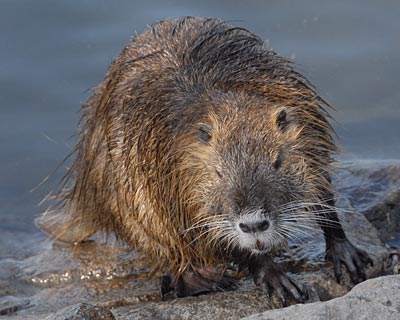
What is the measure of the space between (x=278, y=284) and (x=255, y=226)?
2.15 feet

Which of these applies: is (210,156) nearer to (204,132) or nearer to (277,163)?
(204,132)

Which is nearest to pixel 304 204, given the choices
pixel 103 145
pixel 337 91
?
pixel 103 145

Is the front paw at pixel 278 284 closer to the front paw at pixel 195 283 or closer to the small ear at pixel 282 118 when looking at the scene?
the front paw at pixel 195 283

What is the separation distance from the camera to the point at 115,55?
792 centimetres

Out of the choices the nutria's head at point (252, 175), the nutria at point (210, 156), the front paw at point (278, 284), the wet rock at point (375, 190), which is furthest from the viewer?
the wet rock at point (375, 190)

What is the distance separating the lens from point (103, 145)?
18.1 ft

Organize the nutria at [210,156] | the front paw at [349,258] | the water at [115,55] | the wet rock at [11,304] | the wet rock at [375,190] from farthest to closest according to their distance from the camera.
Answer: the water at [115,55] → the wet rock at [375,190] → the wet rock at [11,304] → the front paw at [349,258] → the nutria at [210,156]

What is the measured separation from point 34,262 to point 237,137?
6.11 ft

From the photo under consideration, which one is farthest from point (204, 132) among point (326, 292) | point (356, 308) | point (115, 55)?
Result: point (115, 55)

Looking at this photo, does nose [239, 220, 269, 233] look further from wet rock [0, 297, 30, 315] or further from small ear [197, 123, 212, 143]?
wet rock [0, 297, 30, 315]

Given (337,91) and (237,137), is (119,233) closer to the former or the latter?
(237,137)

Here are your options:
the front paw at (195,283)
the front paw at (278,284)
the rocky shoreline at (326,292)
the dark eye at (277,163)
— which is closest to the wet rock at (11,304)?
the rocky shoreline at (326,292)

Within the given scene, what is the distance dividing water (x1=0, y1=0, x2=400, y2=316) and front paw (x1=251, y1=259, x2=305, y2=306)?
7.74ft

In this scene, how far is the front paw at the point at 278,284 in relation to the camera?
15.8 feet
